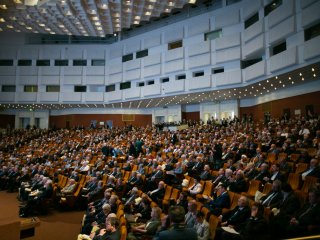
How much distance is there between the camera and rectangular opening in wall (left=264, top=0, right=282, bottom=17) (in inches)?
567

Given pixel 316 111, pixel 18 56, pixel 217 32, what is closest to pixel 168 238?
pixel 316 111

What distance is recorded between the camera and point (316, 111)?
1384cm

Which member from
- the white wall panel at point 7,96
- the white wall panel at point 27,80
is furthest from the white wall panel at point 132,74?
the white wall panel at point 7,96

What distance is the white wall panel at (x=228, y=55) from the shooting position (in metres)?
17.3

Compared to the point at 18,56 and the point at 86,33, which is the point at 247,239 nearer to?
the point at 86,33

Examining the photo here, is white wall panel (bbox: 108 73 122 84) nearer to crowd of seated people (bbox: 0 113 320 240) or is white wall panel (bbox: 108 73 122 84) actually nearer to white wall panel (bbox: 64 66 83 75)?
white wall panel (bbox: 64 66 83 75)

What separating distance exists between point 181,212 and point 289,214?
2783 millimetres

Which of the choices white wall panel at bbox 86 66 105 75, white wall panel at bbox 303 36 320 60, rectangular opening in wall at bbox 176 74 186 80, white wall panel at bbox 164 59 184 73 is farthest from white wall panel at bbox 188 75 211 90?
white wall panel at bbox 86 66 105 75

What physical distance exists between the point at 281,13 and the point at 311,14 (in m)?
2.02

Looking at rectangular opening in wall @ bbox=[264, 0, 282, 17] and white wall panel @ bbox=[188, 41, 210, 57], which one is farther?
white wall panel @ bbox=[188, 41, 210, 57]

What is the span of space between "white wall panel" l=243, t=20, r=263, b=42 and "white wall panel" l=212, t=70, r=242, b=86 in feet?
6.56

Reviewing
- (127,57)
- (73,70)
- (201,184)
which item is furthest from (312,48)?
(73,70)

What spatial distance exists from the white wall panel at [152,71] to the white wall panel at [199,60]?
2843 mm

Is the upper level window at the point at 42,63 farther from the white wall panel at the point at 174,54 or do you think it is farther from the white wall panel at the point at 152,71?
the white wall panel at the point at 174,54
